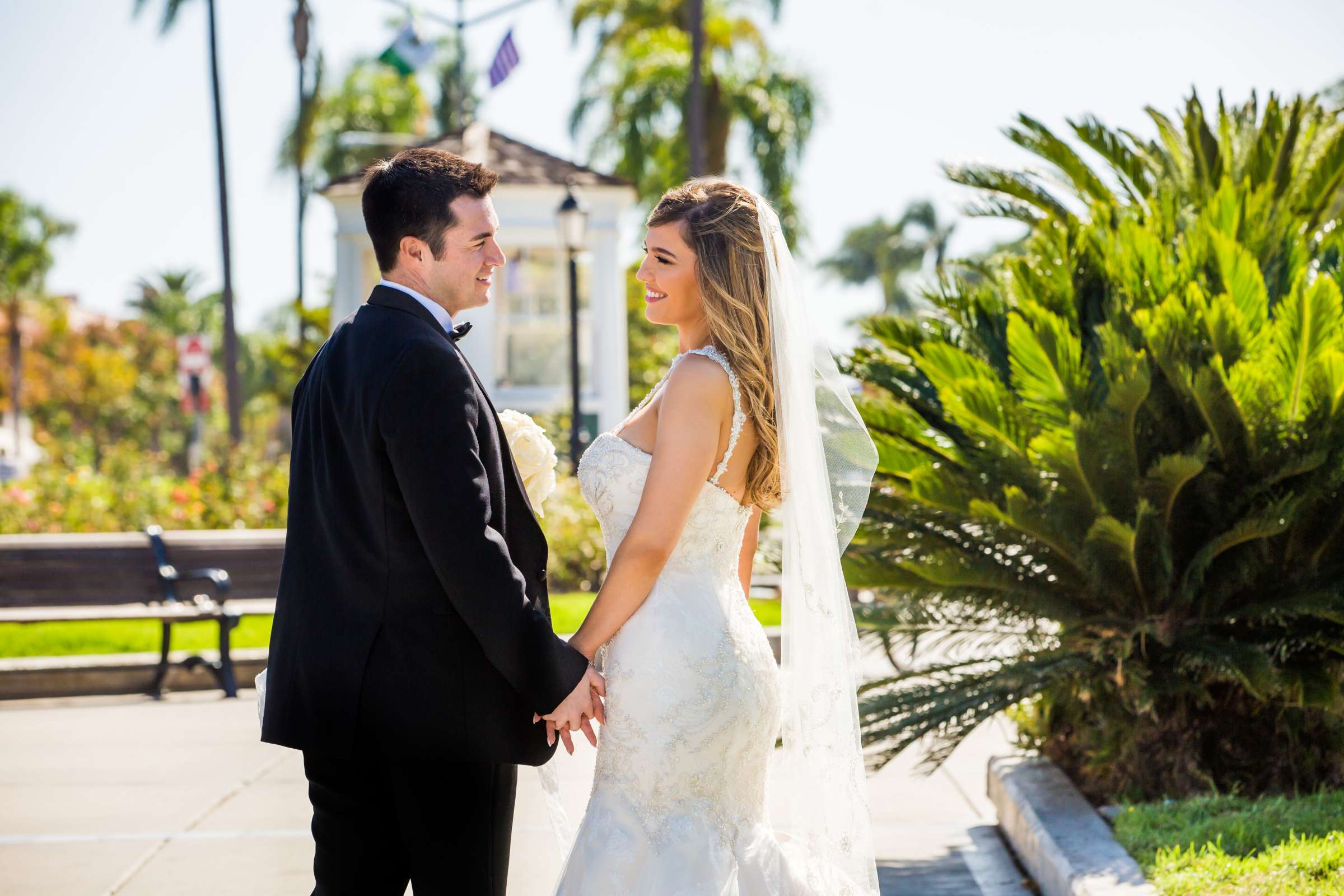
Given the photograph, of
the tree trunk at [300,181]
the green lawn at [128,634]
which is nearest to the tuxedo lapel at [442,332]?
the green lawn at [128,634]

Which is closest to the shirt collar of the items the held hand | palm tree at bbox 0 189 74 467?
the held hand

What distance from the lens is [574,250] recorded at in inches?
561

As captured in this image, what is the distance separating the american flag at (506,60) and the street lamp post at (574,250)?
172 inches

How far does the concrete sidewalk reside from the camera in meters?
5.01

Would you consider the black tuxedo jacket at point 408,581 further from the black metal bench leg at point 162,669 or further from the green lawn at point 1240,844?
the black metal bench leg at point 162,669

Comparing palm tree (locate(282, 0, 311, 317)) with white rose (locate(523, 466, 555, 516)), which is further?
palm tree (locate(282, 0, 311, 317))

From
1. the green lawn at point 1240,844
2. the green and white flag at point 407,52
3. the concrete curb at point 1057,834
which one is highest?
the green and white flag at point 407,52

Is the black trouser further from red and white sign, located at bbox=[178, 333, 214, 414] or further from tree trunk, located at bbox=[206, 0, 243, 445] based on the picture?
tree trunk, located at bbox=[206, 0, 243, 445]

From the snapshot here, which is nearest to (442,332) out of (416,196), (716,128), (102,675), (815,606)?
(416,196)

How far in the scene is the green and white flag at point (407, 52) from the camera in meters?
19.1

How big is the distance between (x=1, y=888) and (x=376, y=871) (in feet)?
9.05

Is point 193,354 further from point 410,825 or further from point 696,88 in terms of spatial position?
point 410,825

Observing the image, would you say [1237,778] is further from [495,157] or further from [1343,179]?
[495,157]

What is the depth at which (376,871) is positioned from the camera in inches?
115
